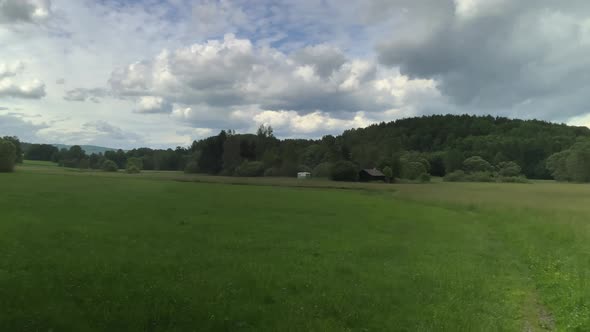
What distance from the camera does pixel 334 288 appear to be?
1527 cm

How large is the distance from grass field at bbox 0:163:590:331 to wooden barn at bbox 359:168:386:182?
93.3m

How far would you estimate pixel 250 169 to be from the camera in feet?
465

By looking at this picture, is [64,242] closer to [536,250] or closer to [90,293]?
[90,293]

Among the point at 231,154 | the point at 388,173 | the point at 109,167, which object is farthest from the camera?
the point at 231,154

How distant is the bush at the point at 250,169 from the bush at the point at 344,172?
3229 centimetres

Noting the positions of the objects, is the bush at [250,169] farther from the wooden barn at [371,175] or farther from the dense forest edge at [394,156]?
the wooden barn at [371,175]

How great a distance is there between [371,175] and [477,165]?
46124 mm

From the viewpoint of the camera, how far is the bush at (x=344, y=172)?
121 meters

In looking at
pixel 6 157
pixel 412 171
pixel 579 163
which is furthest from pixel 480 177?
pixel 6 157

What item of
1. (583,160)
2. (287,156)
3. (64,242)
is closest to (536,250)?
(64,242)

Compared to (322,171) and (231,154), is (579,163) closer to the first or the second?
(322,171)

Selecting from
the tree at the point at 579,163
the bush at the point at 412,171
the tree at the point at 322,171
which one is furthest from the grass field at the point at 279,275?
the tree at the point at 579,163

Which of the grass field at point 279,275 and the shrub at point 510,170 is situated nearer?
the grass field at point 279,275

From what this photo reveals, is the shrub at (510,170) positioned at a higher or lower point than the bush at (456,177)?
higher
